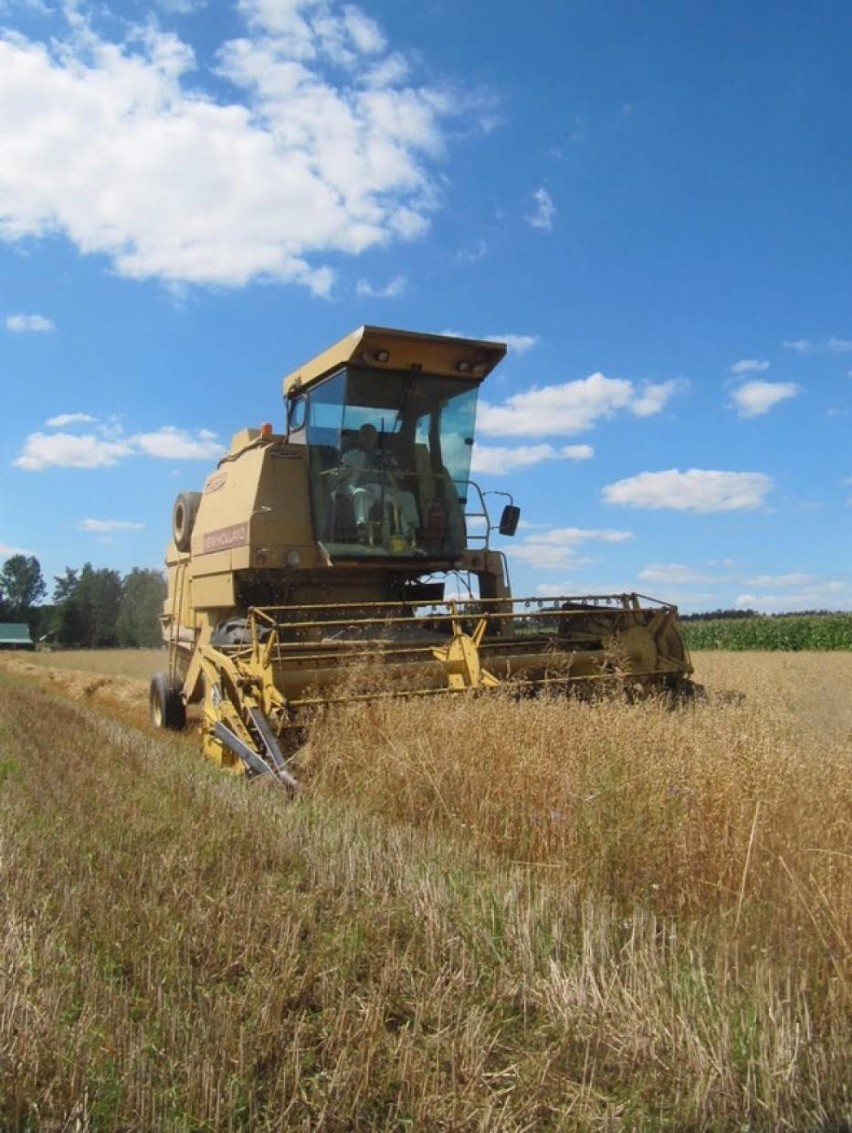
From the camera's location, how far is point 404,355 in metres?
7.71

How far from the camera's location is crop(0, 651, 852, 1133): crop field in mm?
1975

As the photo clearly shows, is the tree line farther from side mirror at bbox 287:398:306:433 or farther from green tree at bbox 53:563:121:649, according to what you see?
side mirror at bbox 287:398:306:433

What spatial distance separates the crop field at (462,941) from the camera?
1.97 meters

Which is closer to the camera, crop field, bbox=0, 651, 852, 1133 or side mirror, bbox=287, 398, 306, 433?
crop field, bbox=0, 651, 852, 1133

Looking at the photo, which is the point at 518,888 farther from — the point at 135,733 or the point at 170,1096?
the point at 135,733

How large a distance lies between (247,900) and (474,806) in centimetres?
146

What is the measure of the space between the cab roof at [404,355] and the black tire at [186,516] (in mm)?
2249

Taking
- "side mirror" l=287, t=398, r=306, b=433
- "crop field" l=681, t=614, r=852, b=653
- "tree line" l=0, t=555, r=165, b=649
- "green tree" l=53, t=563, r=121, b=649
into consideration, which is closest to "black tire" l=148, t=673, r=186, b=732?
"side mirror" l=287, t=398, r=306, b=433

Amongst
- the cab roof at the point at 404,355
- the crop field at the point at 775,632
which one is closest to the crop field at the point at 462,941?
the cab roof at the point at 404,355

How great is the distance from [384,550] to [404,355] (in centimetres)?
157

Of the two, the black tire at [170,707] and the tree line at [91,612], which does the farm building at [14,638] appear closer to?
the tree line at [91,612]

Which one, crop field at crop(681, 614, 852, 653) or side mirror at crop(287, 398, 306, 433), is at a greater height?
side mirror at crop(287, 398, 306, 433)

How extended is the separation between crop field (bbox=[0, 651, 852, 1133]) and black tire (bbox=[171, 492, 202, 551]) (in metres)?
5.13

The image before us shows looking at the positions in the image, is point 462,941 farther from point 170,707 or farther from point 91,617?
point 91,617
